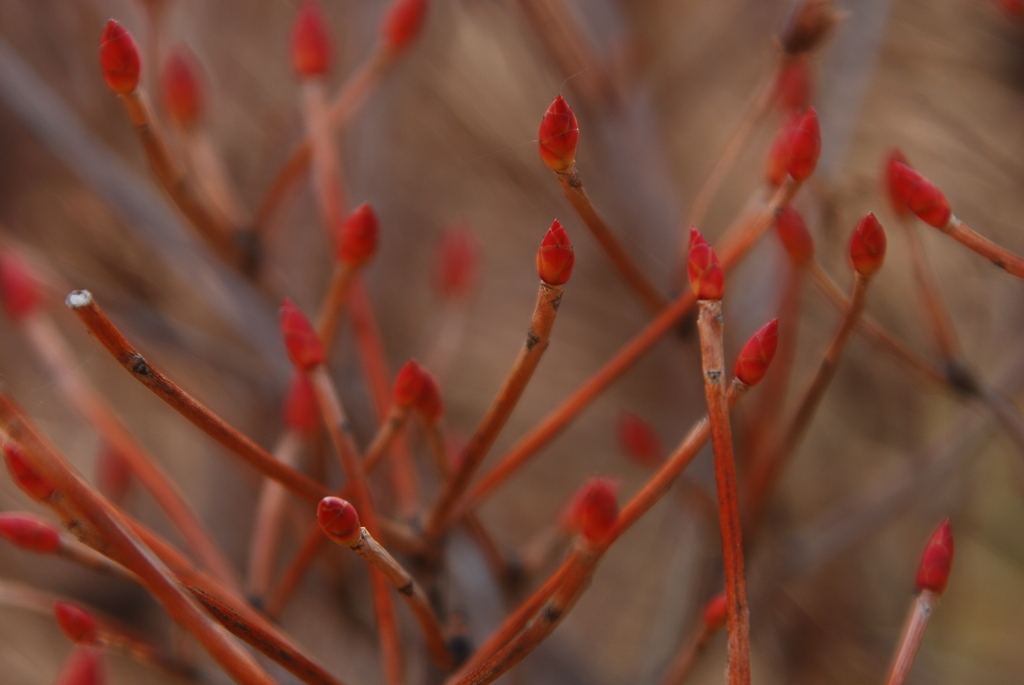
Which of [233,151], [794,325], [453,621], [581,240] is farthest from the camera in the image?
[233,151]

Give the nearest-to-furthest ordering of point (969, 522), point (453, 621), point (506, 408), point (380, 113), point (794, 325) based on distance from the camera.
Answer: point (506, 408) → point (453, 621) → point (794, 325) → point (380, 113) → point (969, 522)

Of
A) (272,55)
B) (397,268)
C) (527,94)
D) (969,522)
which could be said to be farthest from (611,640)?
(272,55)

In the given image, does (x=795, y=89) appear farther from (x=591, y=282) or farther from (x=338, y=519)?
(x=591, y=282)

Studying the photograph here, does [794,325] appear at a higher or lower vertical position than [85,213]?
lower

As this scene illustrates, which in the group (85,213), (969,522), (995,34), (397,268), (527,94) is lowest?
(969,522)

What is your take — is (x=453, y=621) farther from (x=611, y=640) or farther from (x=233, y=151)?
(x=233, y=151)

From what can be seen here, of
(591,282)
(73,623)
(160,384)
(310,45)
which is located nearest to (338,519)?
(160,384)

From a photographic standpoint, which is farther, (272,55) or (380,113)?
(272,55)

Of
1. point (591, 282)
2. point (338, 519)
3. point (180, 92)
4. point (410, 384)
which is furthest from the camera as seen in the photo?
point (591, 282)
